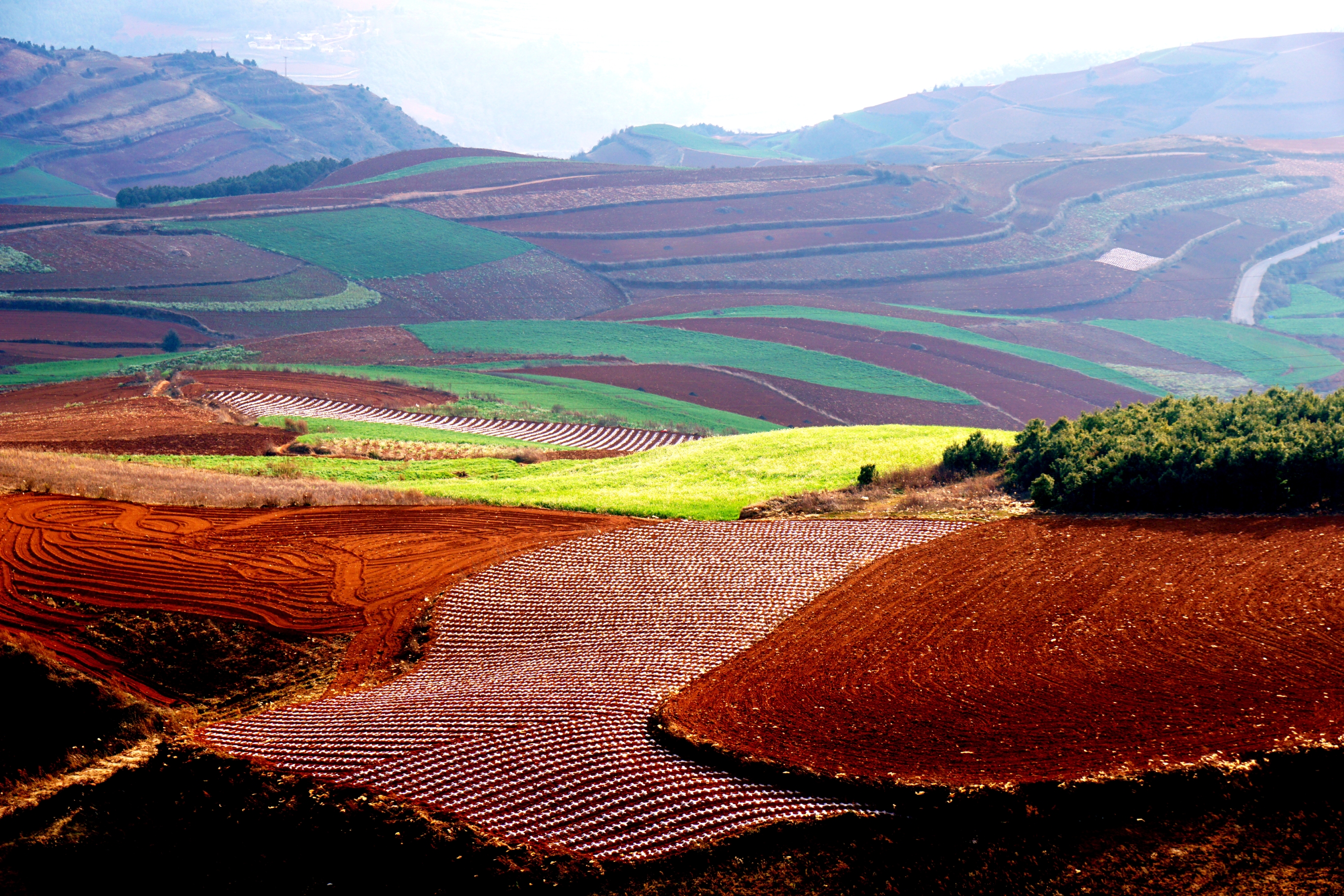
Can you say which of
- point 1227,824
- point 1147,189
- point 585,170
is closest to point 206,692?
point 1227,824

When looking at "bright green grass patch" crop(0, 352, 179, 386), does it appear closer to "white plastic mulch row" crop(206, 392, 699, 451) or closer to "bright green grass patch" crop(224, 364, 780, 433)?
"bright green grass patch" crop(224, 364, 780, 433)

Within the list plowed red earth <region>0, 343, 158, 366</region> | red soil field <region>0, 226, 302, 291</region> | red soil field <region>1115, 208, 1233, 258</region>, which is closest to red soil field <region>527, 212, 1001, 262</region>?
red soil field <region>1115, 208, 1233, 258</region>

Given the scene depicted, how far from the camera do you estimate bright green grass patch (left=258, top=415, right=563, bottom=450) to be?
4453 centimetres

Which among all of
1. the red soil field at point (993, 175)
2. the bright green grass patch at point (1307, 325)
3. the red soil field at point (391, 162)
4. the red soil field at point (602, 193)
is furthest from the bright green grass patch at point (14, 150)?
the bright green grass patch at point (1307, 325)

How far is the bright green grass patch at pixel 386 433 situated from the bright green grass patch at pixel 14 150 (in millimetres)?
120831

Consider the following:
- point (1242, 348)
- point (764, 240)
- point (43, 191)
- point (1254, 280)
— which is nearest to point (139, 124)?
point (43, 191)

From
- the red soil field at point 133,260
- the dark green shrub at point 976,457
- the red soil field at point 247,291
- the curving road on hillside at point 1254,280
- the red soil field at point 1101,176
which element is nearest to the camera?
the dark green shrub at point 976,457

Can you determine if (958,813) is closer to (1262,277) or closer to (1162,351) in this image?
(1162,351)

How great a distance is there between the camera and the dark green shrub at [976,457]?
29250mm

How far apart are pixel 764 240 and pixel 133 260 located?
209ft

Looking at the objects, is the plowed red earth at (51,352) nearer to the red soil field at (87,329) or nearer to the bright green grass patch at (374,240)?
the red soil field at (87,329)

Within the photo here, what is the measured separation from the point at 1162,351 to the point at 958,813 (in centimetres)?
8817

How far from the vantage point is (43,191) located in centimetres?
13162

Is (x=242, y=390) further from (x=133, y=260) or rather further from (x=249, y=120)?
(x=249, y=120)
